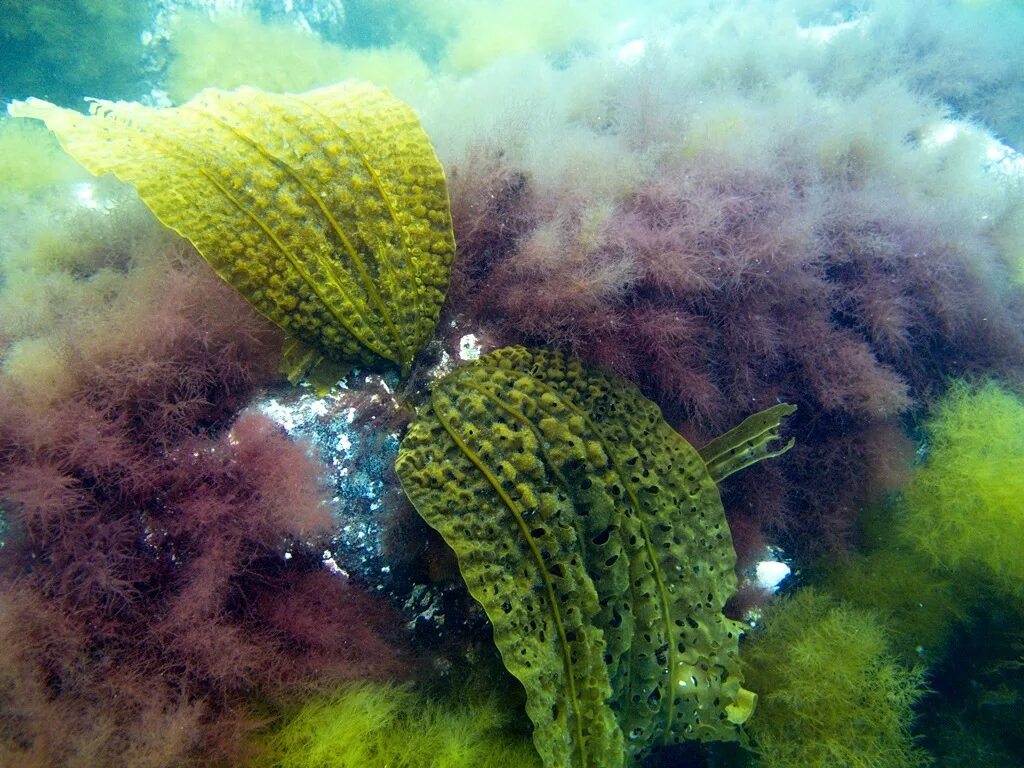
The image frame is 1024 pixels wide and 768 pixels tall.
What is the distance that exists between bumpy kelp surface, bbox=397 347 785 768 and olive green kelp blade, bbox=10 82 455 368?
551 millimetres

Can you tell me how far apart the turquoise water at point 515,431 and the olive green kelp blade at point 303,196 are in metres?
0.02

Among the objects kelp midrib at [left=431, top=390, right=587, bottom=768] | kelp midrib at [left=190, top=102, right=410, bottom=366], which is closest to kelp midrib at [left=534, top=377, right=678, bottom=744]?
kelp midrib at [left=431, top=390, right=587, bottom=768]

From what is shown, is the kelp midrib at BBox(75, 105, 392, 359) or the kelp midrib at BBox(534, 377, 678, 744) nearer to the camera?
the kelp midrib at BBox(75, 105, 392, 359)

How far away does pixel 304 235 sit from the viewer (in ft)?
7.71

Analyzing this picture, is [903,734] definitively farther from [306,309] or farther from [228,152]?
[228,152]

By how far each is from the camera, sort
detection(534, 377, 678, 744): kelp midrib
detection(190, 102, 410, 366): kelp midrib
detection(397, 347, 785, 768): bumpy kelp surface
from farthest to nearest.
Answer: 1. detection(534, 377, 678, 744): kelp midrib
2. detection(190, 102, 410, 366): kelp midrib
3. detection(397, 347, 785, 768): bumpy kelp surface

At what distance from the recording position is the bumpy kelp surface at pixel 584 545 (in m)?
2.20

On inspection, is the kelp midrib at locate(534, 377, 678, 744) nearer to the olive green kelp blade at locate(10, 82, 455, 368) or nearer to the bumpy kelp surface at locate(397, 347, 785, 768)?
the bumpy kelp surface at locate(397, 347, 785, 768)

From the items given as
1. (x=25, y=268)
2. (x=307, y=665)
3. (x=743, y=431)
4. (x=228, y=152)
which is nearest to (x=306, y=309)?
(x=228, y=152)

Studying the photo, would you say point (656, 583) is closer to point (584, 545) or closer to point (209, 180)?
point (584, 545)

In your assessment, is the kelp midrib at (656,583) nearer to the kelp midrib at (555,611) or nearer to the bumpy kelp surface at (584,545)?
the bumpy kelp surface at (584,545)

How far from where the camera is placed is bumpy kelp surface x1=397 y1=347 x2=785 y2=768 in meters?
2.20

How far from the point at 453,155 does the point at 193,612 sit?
8.75ft

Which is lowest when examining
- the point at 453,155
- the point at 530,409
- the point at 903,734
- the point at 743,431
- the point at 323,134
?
the point at 903,734
